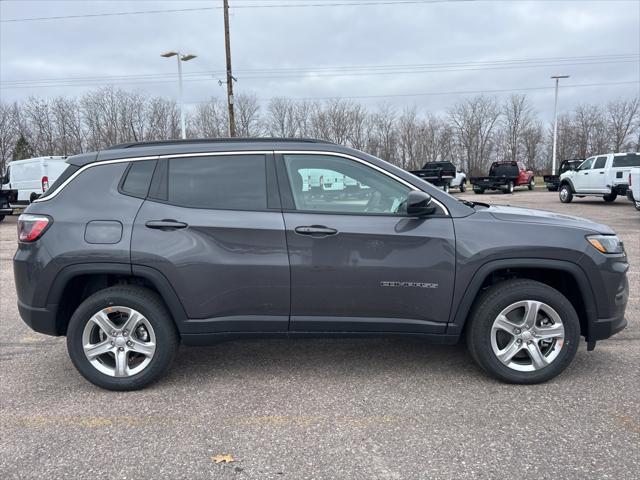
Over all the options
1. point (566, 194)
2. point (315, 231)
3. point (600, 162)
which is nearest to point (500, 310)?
point (315, 231)

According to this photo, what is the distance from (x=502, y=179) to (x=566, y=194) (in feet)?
22.5

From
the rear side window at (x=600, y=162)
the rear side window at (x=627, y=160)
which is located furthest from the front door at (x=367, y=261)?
the rear side window at (x=600, y=162)

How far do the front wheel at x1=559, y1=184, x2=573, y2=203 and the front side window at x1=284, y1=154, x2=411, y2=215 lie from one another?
19.2 metres

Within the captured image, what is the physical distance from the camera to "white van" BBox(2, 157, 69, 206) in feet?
59.5

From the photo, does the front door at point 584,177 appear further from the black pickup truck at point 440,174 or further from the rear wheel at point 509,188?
→ the rear wheel at point 509,188

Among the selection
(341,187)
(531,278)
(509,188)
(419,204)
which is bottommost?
(509,188)

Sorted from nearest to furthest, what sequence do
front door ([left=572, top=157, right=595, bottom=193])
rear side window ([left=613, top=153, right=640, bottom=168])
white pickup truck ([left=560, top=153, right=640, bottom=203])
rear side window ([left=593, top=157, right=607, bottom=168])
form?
rear side window ([left=613, top=153, right=640, bottom=168])
white pickup truck ([left=560, top=153, right=640, bottom=203])
rear side window ([left=593, top=157, right=607, bottom=168])
front door ([left=572, top=157, right=595, bottom=193])

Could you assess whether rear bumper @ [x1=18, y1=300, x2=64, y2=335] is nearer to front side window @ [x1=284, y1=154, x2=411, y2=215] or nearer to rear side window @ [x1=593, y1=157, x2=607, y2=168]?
front side window @ [x1=284, y1=154, x2=411, y2=215]

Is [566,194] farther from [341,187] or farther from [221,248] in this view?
[221,248]

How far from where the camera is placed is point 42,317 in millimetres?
3600

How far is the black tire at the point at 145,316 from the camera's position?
354cm

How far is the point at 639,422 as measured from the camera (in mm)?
3082

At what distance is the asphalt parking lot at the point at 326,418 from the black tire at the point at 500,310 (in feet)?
0.39

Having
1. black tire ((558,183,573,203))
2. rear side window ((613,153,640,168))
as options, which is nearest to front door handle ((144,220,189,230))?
rear side window ((613,153,640,168))
